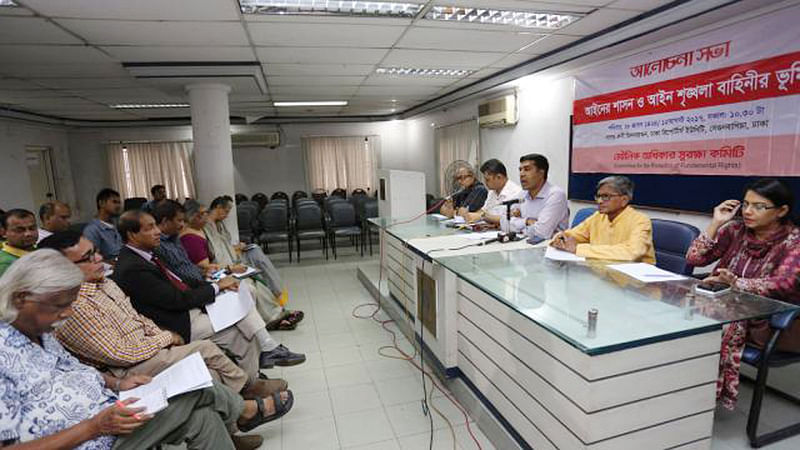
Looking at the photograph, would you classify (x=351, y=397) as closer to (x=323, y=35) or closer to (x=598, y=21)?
(x=323, y=35)

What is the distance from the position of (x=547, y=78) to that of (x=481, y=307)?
3104 millimetres

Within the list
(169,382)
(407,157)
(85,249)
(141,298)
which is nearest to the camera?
(169,382)

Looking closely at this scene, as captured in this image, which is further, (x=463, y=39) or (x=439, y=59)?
(x=439, y=59)

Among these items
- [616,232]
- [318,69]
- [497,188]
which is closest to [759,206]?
[616,232]

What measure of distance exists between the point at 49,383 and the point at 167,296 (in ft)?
2.90

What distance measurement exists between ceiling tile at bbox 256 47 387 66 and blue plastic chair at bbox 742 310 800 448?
321 cm

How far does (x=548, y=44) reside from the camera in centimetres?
358

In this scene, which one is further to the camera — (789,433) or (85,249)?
(789,433)

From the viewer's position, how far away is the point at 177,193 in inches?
333

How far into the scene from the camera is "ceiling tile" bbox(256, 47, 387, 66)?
3.50m

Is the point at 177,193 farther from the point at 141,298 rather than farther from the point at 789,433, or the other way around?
the point at 789,433

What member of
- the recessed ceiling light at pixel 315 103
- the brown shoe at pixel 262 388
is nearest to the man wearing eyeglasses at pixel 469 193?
the brown shoe at pixel 262 388

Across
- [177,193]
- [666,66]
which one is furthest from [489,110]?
[177,193]

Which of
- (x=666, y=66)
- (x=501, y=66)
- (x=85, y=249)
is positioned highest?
(x=501, y=66)
